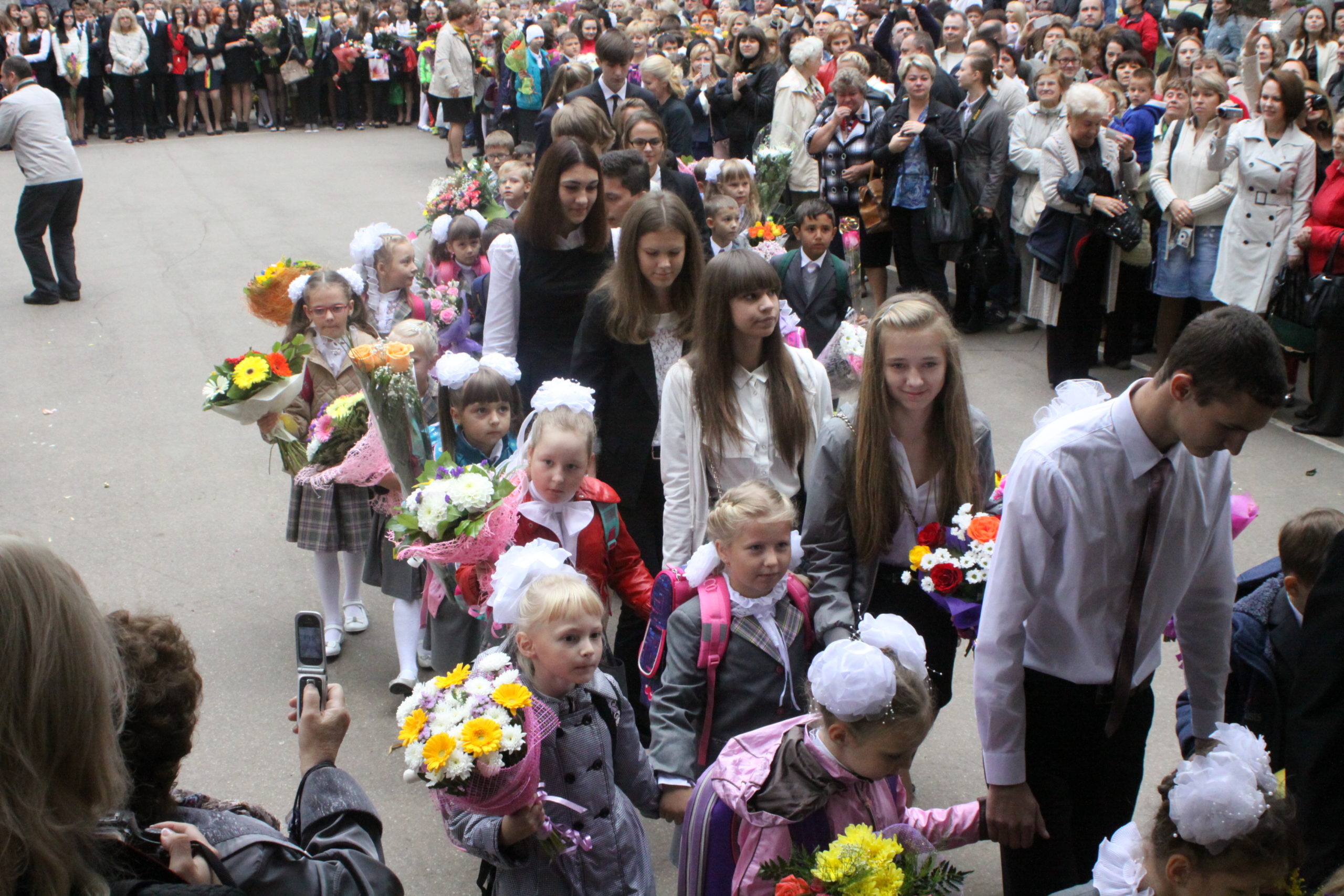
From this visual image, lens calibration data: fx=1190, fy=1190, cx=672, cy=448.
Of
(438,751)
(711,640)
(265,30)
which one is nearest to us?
(438,751)

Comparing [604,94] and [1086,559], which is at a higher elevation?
[604,94]

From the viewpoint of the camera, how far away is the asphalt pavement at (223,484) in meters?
4.58

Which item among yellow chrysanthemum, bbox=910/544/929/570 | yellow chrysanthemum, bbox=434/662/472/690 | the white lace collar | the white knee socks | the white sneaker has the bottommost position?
the white sneaker

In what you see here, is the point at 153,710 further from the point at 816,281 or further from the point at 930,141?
the point at 930,141

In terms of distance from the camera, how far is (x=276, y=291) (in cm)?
596

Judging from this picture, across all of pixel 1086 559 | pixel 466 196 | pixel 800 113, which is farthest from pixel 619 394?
pixel 800 113

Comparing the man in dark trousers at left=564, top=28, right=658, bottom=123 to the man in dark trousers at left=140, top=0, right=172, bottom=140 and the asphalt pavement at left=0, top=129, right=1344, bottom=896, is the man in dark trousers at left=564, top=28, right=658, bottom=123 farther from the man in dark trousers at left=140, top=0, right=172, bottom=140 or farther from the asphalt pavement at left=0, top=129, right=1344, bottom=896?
the man in dark trousers at left=140, top=0, right=172, bottom=140

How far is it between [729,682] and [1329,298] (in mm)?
5487

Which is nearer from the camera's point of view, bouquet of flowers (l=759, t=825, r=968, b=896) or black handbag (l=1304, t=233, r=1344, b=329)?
bouquet of flowers (l=759, t=825, r=968, b=896)

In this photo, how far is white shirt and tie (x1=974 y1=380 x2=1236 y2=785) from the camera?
107 inches

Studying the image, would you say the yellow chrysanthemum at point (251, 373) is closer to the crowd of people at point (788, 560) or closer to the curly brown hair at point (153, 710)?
the crowd of people at point (788, 560)

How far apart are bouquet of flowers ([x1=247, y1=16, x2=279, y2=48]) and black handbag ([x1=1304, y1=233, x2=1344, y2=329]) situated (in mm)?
17552

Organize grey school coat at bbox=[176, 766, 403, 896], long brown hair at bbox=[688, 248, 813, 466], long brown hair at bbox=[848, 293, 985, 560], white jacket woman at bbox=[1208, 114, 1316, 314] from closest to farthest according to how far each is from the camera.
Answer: grey school coat at bbox=[176, 766, 403, 896] → long brown hair at bbox=[848, 293, 985, 560] → long brown hair at bbox=[688, 248, 813, 466] → white jacket woman at bbox=[1208, 114, 1316, 314]

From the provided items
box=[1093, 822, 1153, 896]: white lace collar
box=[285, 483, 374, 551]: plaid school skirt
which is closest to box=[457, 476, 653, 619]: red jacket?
box=[285, 483, 374, 551]: plaid school skirt
